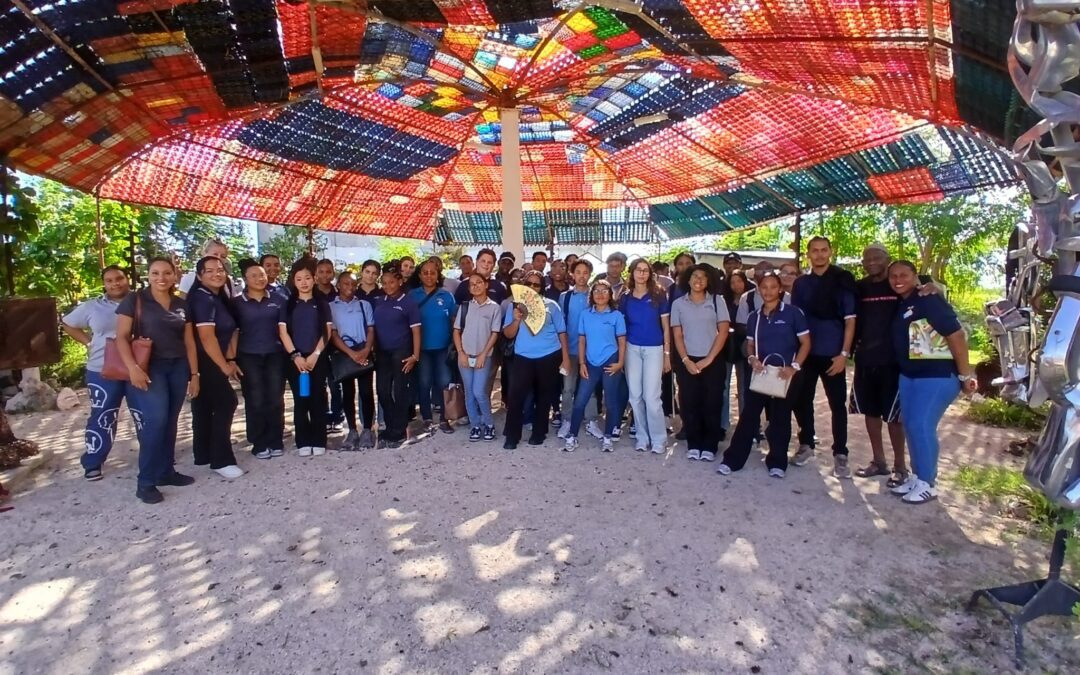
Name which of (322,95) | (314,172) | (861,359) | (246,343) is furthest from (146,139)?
(861,359)

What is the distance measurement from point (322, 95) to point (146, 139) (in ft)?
7.81

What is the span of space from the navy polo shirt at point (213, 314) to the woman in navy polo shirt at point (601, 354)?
2.99m

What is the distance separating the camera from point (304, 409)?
5.35 m

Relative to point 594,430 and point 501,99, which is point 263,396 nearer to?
point 594,430

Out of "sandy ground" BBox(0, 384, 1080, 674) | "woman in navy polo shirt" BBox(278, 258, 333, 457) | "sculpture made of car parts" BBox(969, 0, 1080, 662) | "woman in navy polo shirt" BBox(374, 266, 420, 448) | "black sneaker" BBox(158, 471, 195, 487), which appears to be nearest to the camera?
"sculpture made of car parts" BBox(969, 0, 1080, 662)

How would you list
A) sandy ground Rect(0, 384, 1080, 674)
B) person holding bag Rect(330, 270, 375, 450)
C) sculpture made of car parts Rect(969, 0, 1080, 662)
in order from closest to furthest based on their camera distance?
sculpture made of car parts Rect(969, 0, 1080, 662), sandy ground Rect(0, 384, 1080, 674), person holding bag Rect(330, 270, 375, 450)

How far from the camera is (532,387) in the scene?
5.67 meters

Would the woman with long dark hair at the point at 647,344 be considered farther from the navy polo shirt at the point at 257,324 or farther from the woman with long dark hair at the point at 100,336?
the woman with long dark hair at the point at 100,336

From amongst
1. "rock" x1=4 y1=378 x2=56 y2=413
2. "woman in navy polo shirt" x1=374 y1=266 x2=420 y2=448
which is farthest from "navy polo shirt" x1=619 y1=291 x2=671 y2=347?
"rock" x1=4 y1=378 x2=56 y2=413

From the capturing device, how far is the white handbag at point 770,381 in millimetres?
4543

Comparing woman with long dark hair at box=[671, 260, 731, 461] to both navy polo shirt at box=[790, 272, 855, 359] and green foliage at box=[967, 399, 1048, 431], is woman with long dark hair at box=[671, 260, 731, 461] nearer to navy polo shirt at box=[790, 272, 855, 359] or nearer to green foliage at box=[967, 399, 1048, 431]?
navy polo shirt at box=[790, 272, 855, 359]

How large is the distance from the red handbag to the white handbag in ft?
14.8

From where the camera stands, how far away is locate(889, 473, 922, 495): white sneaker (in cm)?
426

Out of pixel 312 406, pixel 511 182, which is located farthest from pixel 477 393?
pixel 511 182
